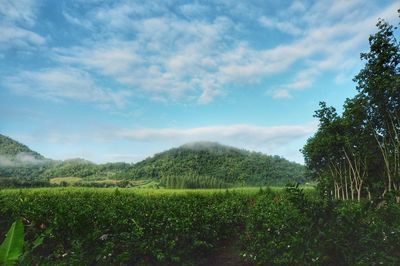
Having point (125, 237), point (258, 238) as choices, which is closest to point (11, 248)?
point (125, 237)

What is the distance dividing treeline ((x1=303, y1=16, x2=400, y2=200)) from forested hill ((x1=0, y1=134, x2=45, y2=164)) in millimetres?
151639

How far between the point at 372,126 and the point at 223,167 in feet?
409

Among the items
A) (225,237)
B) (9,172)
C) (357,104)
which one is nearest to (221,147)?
(9,172)

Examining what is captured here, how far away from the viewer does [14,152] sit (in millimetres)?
171375

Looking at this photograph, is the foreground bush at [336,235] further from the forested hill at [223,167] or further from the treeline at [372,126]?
the forested hill at [223,167]

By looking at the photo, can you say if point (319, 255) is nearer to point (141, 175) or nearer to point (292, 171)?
point (141, 175)

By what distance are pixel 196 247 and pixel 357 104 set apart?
3118 centimetres

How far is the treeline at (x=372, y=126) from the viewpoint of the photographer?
89.5ft

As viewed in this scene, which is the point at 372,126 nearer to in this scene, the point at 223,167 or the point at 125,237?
the point at 125,237

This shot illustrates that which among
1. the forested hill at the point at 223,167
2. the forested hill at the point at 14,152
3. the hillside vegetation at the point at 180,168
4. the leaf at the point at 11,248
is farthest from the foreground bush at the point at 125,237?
the forested hill at the point at 14,152

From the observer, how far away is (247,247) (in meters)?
7.82

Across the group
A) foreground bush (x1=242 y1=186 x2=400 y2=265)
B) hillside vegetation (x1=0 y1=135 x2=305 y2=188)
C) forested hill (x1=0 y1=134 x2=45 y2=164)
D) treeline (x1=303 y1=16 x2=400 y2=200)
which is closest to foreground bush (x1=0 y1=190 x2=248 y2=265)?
foreground bush (x1=242 y1=186 x2=400 y2=265)

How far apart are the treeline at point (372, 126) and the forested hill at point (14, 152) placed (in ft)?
498

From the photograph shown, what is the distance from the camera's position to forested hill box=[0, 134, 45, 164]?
16738cm
